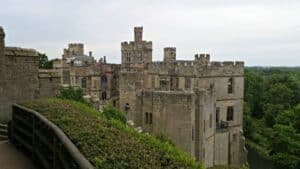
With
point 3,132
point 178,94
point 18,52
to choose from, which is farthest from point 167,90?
point 3,132

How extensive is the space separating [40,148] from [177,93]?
15.3 metres

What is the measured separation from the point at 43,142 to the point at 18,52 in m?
7.31

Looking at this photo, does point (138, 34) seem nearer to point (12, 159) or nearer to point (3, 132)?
point (3, 132)

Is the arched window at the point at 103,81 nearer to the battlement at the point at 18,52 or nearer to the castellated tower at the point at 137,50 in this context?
the castellated tower at the point at 137,50

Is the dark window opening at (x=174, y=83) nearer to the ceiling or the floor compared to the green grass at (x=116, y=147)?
nearer to the floor

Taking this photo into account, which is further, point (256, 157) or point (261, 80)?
point (261, 80)

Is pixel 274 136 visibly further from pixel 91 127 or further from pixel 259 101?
pixel 259 101

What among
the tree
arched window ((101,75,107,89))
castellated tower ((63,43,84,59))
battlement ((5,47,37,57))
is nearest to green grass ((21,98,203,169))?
battlement ((5,47,37,57))

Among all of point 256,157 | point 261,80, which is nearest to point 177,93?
point 256,157

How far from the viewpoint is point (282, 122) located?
3619 cm

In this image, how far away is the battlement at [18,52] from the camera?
13565 millimetres

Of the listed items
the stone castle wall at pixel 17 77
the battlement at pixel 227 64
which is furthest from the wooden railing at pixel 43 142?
the battlement at pixel 227 64

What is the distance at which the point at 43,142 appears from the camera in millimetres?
7406

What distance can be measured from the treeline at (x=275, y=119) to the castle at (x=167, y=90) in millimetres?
4311
